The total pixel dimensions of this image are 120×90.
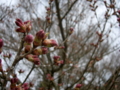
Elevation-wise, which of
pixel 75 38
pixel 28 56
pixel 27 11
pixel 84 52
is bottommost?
pixel 84 52

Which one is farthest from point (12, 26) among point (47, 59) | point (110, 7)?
point (110, 7)

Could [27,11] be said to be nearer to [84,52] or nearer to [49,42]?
[84,52]

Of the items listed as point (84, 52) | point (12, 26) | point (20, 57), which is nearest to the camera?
point (20, 57)

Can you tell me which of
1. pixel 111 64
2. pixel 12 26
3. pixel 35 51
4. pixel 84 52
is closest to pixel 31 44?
pixel 35 51

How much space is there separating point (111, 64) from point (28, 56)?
646 cm

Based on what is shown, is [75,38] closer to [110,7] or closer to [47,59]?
[47,59]

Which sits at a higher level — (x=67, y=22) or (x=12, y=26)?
(x=12, y=26)

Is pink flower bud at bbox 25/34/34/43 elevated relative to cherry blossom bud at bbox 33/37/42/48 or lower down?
elevated

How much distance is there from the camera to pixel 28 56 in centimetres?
80

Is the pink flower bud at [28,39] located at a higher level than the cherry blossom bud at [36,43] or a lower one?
higher

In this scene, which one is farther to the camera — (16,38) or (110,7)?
(16,38)

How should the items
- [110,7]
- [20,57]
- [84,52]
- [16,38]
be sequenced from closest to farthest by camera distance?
[20,57] → [110,7] → [16,38] → [84,52]

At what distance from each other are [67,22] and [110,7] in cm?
288

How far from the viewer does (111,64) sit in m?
6.56
